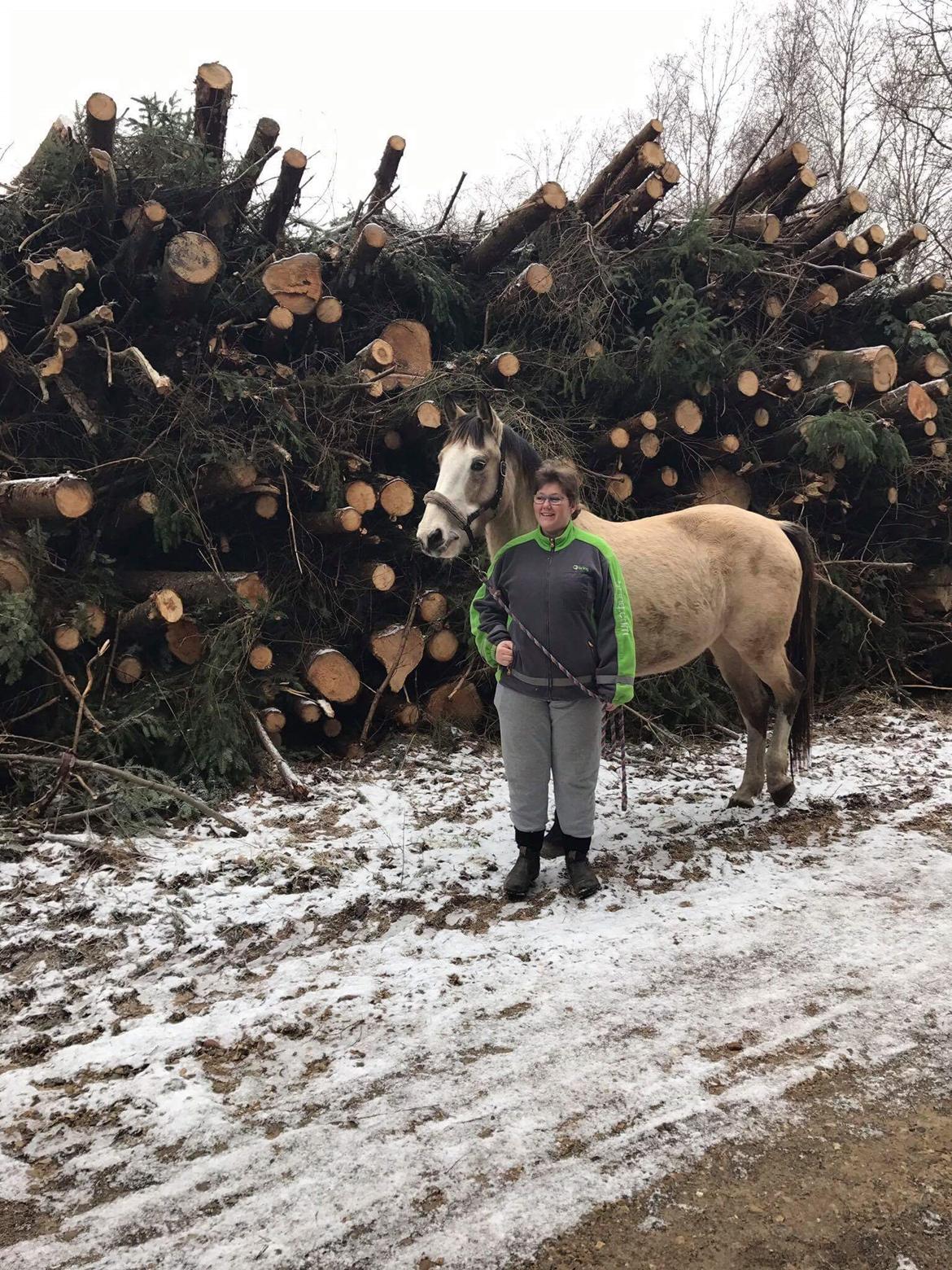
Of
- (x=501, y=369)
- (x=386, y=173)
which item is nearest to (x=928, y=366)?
(x=501, y=369)

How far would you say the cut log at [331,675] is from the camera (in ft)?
16.6

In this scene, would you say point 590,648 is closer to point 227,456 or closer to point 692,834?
point 692,834

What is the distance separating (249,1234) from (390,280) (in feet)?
19.2

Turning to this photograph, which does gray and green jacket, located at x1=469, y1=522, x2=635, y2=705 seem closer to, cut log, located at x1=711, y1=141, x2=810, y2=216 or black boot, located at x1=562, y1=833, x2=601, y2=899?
black boot, located at x1=562, y1=833, x2=601, y2=899

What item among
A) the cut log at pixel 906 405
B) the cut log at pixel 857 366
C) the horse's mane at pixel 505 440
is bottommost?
the horse's mane at pixel 505 440

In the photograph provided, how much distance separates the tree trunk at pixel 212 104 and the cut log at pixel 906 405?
538cm

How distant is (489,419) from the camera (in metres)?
3.65

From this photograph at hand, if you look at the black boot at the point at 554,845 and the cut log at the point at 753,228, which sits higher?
the cut log at the point at 753,228

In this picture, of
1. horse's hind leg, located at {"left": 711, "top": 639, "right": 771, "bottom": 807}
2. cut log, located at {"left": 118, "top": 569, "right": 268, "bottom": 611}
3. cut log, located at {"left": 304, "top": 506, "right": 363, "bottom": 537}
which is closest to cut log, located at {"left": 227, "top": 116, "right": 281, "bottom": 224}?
cut log, located at {"left": 304, "top": 506, "right": 363, "bottom": 537}

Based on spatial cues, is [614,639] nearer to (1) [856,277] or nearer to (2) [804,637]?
(2) [804,637]

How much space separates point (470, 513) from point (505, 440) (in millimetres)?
443

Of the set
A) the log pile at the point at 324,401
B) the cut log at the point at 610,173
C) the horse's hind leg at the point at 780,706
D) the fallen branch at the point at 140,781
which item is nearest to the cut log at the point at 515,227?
the log pile at the point at 324,401

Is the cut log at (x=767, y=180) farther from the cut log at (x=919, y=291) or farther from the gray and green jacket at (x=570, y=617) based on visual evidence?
the gray and green jacket at (x=570, y=617)

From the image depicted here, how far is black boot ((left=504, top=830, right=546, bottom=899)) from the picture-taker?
3.44 meters
